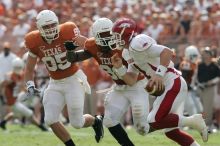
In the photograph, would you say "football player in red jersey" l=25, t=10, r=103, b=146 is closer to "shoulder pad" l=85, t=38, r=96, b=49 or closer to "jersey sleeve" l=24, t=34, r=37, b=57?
"jersey sleeve" l=24, t=34, r=37, b=57

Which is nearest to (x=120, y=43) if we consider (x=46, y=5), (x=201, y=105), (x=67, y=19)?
(x=201, y=105)

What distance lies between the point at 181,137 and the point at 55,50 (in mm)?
1780

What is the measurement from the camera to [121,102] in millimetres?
8250

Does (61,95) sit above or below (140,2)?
above

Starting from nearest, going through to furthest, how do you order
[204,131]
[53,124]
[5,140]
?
[204,131]
[53,124]
[5,140]

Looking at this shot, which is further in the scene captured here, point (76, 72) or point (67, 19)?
point (67, 19)

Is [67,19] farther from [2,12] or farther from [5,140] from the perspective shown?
[5,140]

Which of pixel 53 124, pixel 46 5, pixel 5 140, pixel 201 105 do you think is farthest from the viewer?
pixel 46 5

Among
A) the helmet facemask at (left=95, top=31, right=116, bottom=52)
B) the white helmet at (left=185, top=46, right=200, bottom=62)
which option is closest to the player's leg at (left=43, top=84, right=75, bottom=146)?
the helmet facemask at (left=95, top=31, right=116, bottom=52)

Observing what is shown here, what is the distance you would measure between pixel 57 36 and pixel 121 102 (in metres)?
1.04

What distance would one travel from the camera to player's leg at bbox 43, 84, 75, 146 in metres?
8.15

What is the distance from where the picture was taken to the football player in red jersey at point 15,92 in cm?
1352

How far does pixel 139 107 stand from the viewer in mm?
8148

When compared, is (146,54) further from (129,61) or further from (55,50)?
(55,50)
